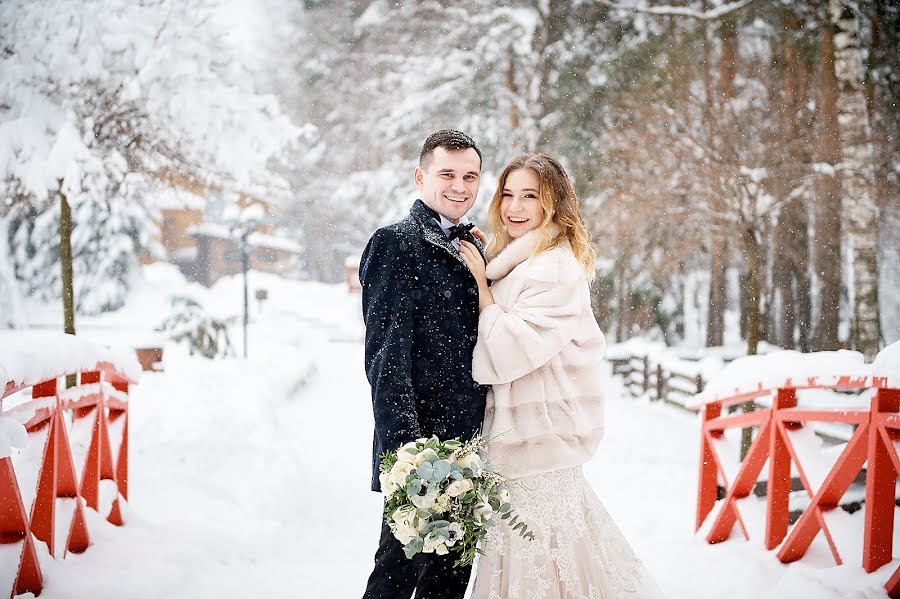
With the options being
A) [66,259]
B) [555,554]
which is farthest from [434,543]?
[66,259]

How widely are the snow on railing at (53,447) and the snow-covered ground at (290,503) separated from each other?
0.14 meters

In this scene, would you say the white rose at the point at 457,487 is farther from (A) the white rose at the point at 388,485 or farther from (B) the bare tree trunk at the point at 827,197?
(B) the bare tree trunk at the point at 827,197

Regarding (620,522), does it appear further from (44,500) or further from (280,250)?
(280,250)

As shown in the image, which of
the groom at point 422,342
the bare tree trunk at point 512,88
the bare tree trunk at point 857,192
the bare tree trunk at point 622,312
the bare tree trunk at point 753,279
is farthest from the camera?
the bare tree trunk at point 622,312

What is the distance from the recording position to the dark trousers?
245cm

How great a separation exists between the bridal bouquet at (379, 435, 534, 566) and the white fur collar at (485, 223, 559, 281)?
33.0 inches

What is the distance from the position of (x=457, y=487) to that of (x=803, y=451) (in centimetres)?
230

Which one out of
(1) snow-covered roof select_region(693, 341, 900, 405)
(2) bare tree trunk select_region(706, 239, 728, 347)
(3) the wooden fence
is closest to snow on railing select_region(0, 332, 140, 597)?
(1) snow-covered roof select_region(693, 341, 900, 405)

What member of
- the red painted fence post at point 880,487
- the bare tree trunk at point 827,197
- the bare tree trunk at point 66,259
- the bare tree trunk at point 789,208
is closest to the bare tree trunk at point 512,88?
the bare tree trunk at point 789,208

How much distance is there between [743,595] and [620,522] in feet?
7.78

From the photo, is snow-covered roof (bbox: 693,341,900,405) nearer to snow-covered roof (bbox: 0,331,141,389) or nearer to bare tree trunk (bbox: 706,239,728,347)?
snow-covered roof (bbox: 0,331,141,389)

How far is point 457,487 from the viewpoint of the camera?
204 cm

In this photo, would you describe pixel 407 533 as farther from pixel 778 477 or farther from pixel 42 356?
pixel 778 477

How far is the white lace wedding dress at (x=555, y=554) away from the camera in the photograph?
97.0 inches
